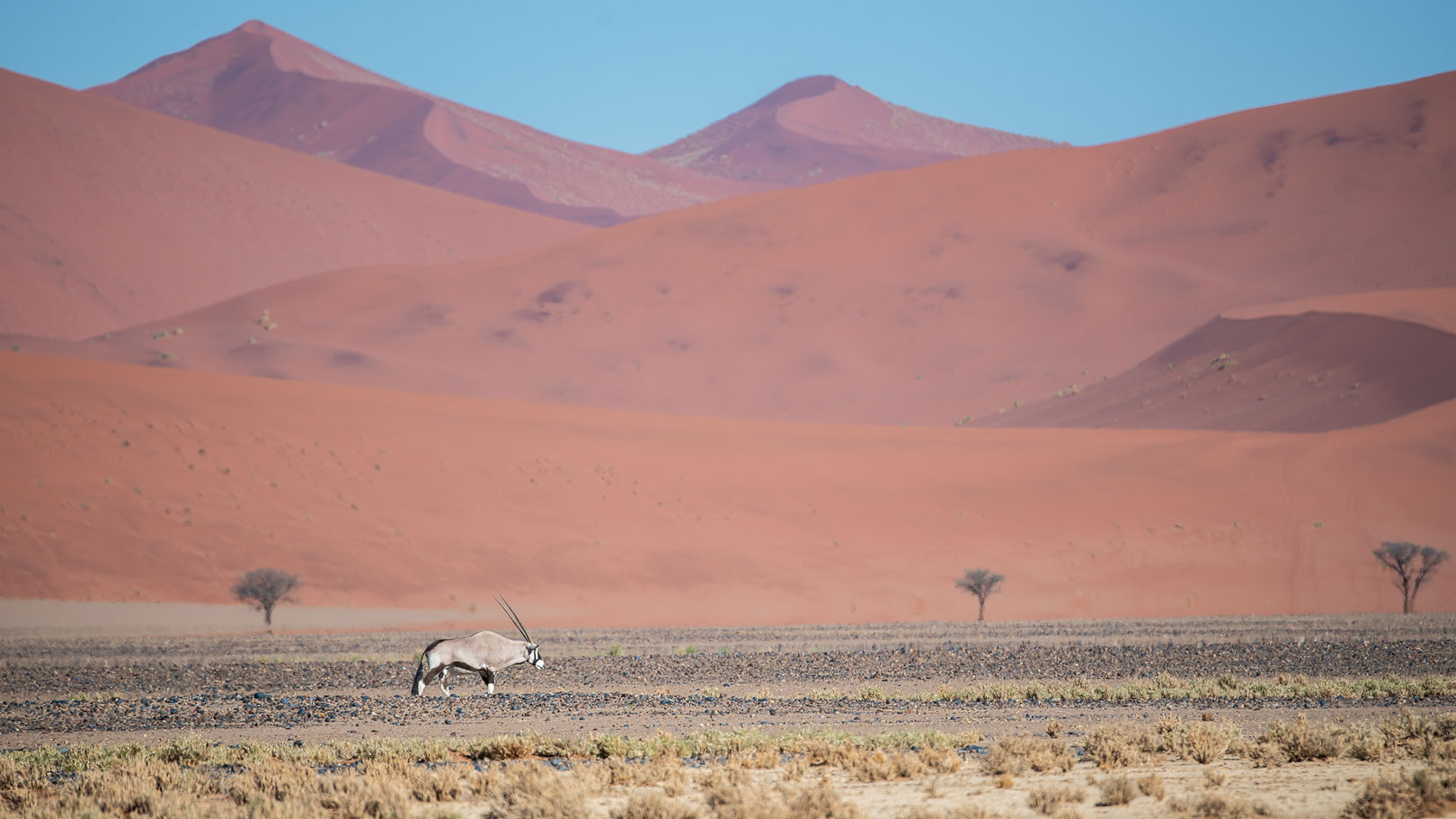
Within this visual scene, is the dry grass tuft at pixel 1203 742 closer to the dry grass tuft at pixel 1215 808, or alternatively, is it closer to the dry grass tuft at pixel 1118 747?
the dry grass tuft at pixel 1118 747

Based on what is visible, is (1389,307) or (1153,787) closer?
(1153,787)

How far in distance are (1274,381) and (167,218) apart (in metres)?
76.6

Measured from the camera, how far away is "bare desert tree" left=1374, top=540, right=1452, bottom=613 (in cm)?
3089

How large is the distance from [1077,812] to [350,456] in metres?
35.0

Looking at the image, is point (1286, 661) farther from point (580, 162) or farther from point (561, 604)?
point (580, 162)

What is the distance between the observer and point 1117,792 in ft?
25.4

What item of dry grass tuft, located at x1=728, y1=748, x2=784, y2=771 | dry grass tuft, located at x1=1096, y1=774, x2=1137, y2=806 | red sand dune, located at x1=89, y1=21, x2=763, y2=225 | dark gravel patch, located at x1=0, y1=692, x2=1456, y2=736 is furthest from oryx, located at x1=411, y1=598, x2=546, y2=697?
red sand dune, located at x1=89, y1=21, x2=763, y2=225

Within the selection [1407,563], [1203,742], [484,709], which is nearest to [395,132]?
[1407,563]

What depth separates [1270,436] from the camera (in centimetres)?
4409

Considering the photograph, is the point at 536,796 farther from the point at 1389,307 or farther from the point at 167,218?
the point at 167,218

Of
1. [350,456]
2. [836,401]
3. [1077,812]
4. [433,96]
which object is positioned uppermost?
[433,96]

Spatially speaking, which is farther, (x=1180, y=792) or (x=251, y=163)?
(x=251, y=163)

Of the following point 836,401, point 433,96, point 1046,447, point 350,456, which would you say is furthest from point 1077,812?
point 433,96

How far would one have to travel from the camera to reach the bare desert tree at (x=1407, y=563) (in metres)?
30.9
